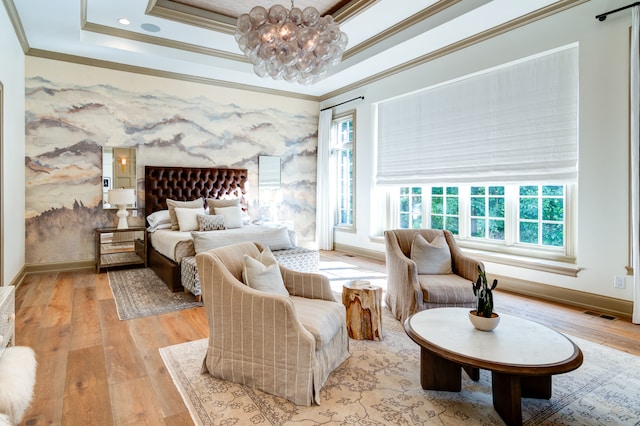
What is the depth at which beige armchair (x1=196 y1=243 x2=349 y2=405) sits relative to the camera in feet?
6.46

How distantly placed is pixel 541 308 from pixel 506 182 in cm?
149

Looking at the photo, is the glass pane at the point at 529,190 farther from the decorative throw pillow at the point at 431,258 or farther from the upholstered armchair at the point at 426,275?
the decorative throw pillow at the point at 431,258

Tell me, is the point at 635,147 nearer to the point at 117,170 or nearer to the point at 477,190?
the point at 477,190

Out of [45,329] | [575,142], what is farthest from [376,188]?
[45,329]

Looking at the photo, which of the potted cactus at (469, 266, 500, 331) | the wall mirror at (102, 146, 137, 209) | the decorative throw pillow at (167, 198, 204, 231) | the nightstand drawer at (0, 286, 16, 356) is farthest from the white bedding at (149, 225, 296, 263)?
the potted cactus at (469, 266, 500, 331)

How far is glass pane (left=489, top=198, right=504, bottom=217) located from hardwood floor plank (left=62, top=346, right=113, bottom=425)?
4470 millimetres

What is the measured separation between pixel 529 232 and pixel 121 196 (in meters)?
5.51

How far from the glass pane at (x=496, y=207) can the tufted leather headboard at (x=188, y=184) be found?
4.10 m

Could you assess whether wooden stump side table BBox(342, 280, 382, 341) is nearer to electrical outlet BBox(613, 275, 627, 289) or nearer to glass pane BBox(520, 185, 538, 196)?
electrical outlet BBox(613, 275, 627, 289)

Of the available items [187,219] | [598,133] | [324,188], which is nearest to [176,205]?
[187,219]

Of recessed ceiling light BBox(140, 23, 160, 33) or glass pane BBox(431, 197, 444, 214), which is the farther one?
glass pane BBox(431, 197, 444, 214)

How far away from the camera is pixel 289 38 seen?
10.8ft

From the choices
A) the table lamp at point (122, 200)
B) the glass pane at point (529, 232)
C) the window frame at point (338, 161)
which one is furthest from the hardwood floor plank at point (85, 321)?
the glass pane at point (529, 232)

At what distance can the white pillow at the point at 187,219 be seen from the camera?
521cm
